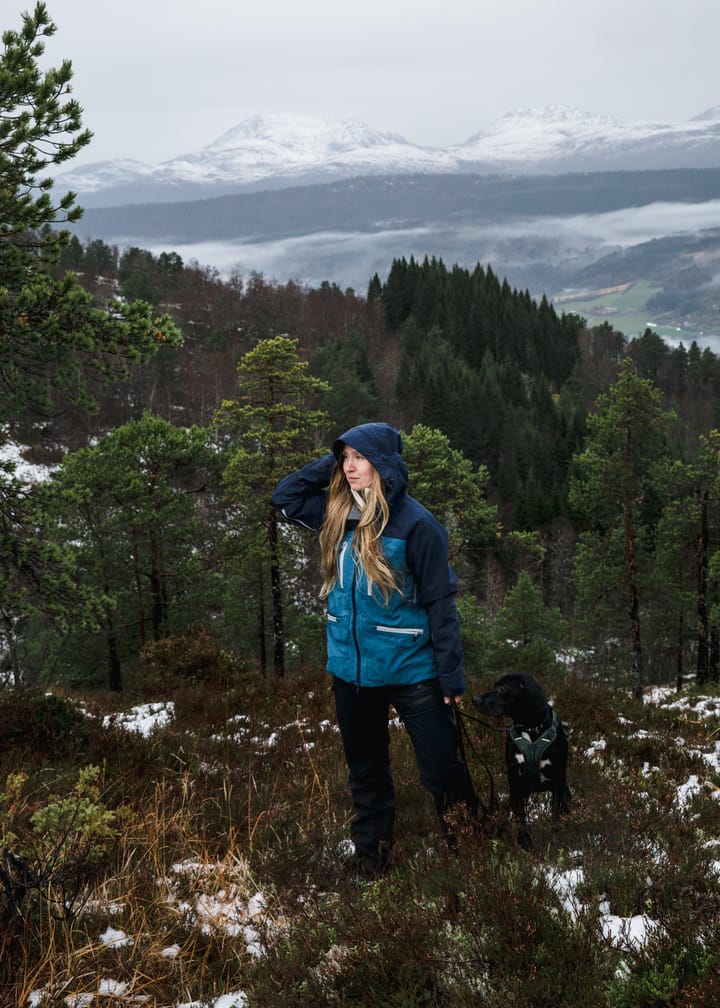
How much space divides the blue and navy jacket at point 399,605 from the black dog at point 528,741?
689 millimetres

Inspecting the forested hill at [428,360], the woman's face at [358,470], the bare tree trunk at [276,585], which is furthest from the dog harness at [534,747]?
the forested hill at [428,360]

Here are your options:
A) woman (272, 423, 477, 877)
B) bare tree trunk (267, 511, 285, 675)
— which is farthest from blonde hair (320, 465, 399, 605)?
bare tree trunk (267, 511, 285, 675)

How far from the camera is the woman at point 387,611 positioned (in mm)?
3631

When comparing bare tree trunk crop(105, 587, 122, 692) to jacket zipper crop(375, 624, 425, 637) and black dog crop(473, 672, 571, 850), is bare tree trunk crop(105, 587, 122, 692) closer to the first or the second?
black dog crop(473, 672, 571, 850)

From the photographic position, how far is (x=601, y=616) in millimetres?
24359

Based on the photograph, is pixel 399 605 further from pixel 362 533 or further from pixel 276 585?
pixel 276 585

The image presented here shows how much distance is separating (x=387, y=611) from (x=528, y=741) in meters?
1.36

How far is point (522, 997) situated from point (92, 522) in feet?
67.7

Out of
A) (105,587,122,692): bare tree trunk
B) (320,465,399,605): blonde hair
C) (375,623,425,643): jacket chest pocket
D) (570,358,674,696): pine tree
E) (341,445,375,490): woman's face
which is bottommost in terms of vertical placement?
(105,587,122,692): bare tree trunk

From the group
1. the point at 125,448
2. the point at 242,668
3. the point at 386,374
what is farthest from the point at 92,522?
the point at 386,374

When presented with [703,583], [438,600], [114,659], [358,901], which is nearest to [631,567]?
[703,583]

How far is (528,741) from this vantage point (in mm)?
4227

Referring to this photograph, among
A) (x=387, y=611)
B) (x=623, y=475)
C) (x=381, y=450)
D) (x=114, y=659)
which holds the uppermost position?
(x=381, y=450)

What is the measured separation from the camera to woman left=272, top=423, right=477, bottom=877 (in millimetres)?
3631
